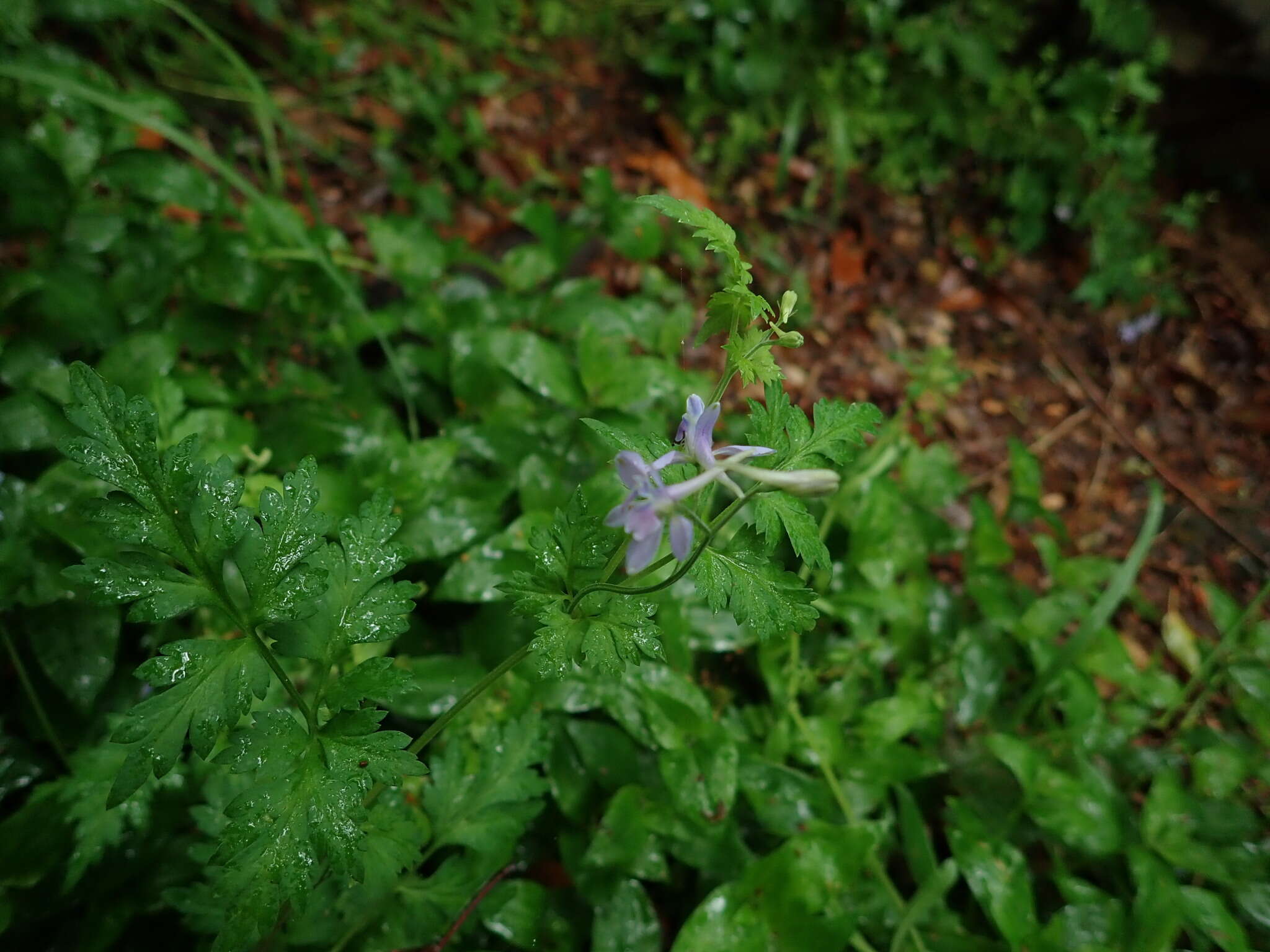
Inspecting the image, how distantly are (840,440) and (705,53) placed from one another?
327cm

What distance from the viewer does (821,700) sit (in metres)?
2.01

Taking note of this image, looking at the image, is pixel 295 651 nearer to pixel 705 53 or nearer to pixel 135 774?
pixel 135 774

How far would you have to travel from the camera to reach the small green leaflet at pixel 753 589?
895 mm

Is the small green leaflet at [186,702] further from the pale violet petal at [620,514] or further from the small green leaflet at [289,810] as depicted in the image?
the pale violet petal at [620,514]

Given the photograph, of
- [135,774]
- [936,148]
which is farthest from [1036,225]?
[135,774]

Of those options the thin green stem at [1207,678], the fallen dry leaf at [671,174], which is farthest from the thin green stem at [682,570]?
the fallen dry leaf at [671,174]

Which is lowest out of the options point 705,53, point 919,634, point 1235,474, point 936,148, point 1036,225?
point 1235,474

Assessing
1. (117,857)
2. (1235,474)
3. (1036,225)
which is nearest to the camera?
(117,857)

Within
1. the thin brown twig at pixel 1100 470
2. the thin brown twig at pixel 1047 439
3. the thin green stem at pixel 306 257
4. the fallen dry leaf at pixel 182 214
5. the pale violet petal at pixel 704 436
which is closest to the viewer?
the pale violet petal at pixel 704 436

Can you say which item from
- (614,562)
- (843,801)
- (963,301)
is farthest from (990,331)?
(614,562)

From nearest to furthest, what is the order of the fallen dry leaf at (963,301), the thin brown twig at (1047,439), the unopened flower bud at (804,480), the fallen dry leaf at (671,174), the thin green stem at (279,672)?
the unopened flower bud at (804,480), the thin green stem at (279,672), the thin brown twig at (1047,439), the fallen dry leaf at (671,174), the fallen dry leaf at (963,301)

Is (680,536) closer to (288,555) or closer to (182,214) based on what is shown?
(288,555)

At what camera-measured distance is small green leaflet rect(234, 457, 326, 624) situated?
981mm

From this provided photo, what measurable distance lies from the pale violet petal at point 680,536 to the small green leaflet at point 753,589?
0.30 feet
